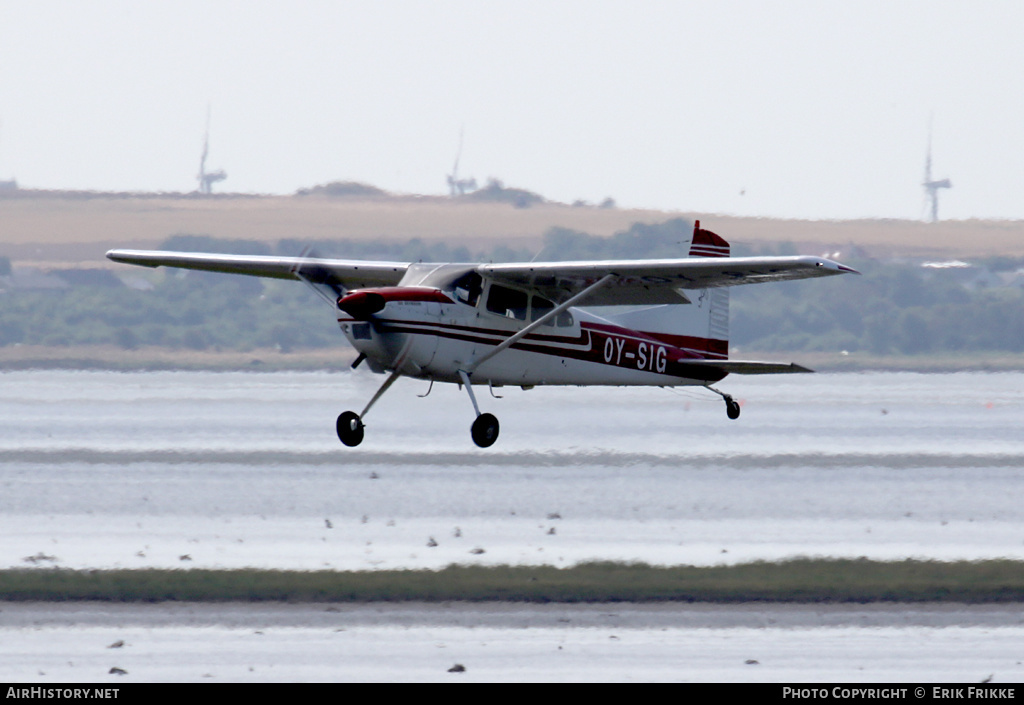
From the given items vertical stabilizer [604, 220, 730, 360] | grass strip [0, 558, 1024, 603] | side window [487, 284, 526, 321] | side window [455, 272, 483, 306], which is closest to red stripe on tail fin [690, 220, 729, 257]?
vertical stabilizer [604, 220, 730, 360]

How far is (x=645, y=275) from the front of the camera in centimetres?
1997

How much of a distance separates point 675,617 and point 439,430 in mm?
28351

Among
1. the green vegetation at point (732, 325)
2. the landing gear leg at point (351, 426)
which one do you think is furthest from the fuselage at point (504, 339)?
the green vegetation at point (732, 325)

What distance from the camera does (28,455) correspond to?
35.8m

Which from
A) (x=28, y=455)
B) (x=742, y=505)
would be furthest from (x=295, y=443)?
(x=742, y=505)

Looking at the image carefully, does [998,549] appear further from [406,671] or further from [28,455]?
[28,455]

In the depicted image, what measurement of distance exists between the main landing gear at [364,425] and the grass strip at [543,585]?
72.6 inches

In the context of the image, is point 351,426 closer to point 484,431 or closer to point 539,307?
point 484,431

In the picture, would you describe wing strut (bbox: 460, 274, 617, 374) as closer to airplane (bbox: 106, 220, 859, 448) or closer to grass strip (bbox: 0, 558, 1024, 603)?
airplane (bbox: 106, 220, 859, 448)

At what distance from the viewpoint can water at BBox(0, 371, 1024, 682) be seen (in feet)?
54.0

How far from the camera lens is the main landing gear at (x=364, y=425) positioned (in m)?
19.1

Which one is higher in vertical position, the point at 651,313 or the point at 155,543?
the point at 651,313

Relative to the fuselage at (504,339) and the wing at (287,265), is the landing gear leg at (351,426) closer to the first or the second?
the fuselage at (504,339)

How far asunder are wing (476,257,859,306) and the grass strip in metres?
4.12
